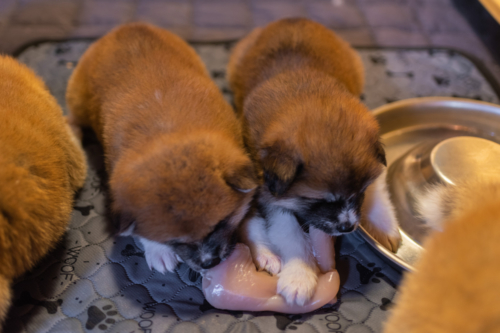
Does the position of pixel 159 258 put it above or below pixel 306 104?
below

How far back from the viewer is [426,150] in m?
2.07

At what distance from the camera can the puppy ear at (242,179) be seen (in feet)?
4.72

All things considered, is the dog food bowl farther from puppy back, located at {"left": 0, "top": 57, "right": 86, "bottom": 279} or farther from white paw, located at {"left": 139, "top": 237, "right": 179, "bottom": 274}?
puppy back, located at {"left": 0, "top": 57, "right": 86, "bottom": 279}

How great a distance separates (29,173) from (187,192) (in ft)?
2.12

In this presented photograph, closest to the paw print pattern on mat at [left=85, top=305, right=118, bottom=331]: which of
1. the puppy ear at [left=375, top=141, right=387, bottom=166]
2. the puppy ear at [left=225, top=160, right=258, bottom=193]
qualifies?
the puppy ear at [left=225, top=160, right=258, bottom=193]

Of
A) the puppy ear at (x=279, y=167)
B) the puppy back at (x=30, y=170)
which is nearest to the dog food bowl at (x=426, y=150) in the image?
the puppy ear at (x=279, y=167)

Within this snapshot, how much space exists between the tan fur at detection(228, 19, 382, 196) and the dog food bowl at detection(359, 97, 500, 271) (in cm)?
40

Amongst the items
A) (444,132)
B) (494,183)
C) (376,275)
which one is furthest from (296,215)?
(444,132)

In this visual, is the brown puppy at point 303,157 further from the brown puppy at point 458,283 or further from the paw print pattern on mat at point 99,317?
the paw print pattern on mat at point 99,317

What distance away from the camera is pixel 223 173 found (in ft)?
4.71

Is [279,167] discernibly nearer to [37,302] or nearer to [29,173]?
[29,173]

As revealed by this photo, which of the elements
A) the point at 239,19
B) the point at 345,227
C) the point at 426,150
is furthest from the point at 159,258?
the point at 239,19

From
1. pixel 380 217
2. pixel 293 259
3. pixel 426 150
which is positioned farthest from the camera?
pixel 426 150

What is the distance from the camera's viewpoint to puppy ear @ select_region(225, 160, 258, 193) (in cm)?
144
